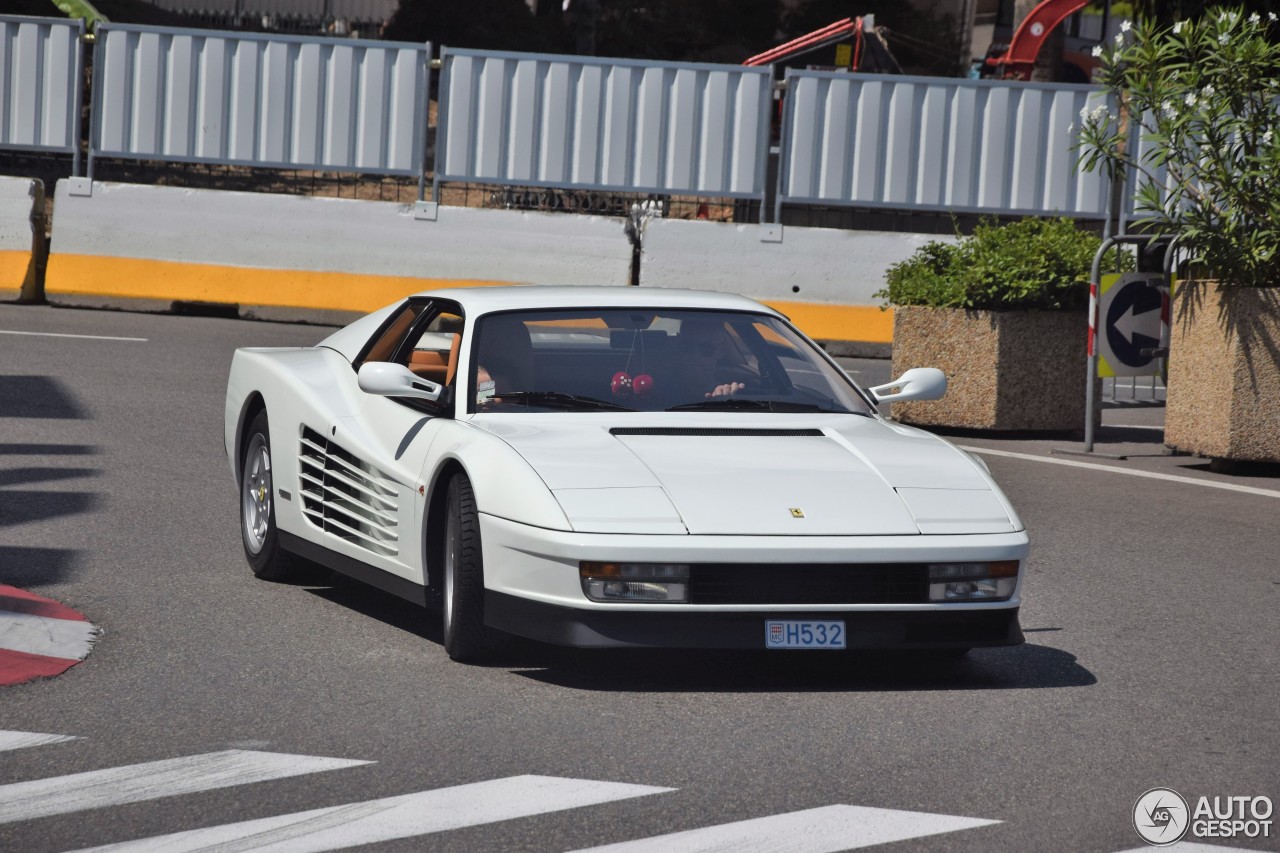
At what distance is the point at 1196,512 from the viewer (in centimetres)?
1028

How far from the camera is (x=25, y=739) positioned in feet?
17.0

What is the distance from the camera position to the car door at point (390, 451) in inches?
259

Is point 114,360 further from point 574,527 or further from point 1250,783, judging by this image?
point 1250,783

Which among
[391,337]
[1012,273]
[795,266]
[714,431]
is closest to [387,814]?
[714,431]

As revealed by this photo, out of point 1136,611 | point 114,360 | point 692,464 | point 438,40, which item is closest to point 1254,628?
point 1136,611

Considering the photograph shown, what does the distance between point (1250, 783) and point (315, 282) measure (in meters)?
13.8

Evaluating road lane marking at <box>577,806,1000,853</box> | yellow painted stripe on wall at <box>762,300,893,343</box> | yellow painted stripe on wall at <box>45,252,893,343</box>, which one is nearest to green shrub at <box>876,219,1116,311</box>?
yellow painted stripe on wall at <box>762,300,893,343</box>

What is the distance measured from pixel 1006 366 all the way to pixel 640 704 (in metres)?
7.97

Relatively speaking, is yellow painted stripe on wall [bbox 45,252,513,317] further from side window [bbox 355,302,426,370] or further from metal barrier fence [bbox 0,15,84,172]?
side window [bbox 355,302,426,370]

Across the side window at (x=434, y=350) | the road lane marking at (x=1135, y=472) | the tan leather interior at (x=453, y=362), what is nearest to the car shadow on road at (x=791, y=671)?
the tan leather interior at (x=453, y=362)

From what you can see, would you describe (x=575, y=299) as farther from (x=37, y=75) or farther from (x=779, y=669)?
(x=37, y=75)

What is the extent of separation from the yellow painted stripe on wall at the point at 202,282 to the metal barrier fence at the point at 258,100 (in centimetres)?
137

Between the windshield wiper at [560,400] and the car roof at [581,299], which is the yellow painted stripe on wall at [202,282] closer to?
the car roof at [581,299]

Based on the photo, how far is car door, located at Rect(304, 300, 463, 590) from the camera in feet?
21.6
